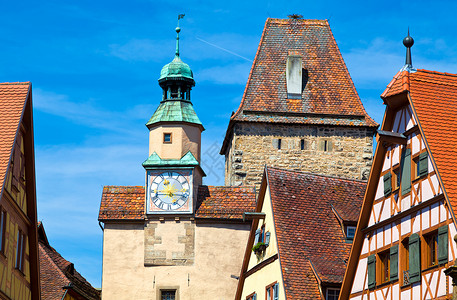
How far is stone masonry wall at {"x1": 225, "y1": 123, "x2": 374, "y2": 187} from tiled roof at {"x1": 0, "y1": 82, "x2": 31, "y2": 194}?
2141cm

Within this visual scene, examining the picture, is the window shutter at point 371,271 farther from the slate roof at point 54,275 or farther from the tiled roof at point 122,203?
the tiled roof at point 122,203

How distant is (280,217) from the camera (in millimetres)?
31406

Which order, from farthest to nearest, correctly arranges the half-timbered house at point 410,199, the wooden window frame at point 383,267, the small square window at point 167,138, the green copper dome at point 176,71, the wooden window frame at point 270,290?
the green copper dome at point 176,71 → the small square window at point 167,138 → the wooden window frame at point 270,290 → the wooden window frame at point 383,267 → the half-timbered house at point 410,199

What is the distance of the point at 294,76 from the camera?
158 ft


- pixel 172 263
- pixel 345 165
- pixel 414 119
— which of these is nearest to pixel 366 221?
pixel 414 119

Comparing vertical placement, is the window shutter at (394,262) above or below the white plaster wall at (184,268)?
below

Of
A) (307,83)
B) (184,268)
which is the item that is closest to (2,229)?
(184,268)

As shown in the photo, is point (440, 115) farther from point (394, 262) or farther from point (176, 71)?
point (176, 71)

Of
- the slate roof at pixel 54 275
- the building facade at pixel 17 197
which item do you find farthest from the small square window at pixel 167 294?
the building facade at pixel 17 197

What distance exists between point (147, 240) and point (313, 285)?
1079 centimetres

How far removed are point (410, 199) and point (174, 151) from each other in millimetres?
16999

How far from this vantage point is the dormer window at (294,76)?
47.9 m

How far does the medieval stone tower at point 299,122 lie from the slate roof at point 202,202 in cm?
621

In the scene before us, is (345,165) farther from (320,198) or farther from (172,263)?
(320,198)
